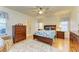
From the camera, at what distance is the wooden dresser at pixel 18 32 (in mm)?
2551

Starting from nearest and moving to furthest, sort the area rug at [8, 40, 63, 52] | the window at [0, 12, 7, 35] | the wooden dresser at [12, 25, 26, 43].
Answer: the window at [0, 12, 7, 35], the area rug at [8, 40, 63, 52], the wooden dresser at [12, 25, 26, 43]

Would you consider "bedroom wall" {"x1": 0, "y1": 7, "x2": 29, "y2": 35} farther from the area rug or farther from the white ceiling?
the area rug

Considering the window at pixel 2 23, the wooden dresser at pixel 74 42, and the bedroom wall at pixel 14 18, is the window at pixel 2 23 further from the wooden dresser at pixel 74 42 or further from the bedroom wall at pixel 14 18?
the wooden dresser at pixel 74 42

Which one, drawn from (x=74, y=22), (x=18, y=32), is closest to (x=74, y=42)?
(x=74, y=22)

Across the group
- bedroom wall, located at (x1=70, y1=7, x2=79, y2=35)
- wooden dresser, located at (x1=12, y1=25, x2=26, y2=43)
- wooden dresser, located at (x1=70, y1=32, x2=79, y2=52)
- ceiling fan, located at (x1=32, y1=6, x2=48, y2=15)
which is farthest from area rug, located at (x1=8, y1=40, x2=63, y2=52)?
ceiling fan, located at (x1=32, y1=6, x2=48, y2=15)

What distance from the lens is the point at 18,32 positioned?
273 cm

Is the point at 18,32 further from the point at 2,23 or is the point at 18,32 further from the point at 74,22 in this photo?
the point at 74,22

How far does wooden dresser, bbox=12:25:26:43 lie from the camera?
2551mm

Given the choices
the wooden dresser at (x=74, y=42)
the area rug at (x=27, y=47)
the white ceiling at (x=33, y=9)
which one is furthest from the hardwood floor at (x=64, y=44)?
the white ceiling at (x=33, y=9)

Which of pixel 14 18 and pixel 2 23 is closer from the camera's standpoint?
pixel 2 23

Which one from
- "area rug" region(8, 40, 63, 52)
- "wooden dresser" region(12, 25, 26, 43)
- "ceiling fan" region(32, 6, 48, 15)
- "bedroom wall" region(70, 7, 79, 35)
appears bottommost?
"area rug" region(8, 40, 63, 52)

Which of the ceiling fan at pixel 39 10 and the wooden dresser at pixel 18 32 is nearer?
the ceiling fan at pixel 39 10

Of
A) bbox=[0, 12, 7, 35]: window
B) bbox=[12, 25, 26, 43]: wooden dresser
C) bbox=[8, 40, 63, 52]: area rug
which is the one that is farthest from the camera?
bbox=[12, 25, 26, 43]: wooden dresser
